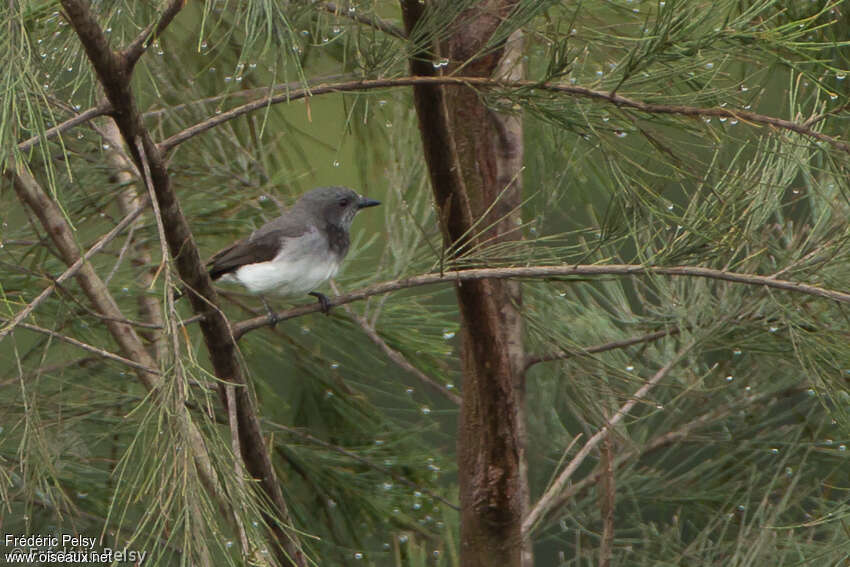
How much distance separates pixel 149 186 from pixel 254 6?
19 cm


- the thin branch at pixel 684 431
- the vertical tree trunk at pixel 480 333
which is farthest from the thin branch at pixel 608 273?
the thin branch at pixel 684 431

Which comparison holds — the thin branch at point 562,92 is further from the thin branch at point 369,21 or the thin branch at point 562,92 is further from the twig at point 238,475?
the twig at point 238,475

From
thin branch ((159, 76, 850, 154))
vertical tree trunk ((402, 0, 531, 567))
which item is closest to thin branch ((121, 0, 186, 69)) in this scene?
thin branch ((159, 76, 850, 154))

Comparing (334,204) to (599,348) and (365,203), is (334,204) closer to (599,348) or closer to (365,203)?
(365,203)

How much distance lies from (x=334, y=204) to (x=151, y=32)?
1247 millimetres

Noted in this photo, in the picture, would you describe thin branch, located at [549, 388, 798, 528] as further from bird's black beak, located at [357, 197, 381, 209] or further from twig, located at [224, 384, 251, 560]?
twig, located at [224, 384, 251, 560]

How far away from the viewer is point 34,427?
1076 mm

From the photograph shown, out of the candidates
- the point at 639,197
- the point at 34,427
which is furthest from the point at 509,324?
the point at 34,427

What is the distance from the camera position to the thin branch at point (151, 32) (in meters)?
0.91

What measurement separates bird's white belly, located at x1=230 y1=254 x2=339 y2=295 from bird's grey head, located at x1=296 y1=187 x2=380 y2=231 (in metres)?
0.13

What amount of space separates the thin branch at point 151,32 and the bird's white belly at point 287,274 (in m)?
1.05

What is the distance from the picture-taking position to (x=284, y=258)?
6.55 ft

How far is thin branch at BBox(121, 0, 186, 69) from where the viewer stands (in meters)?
0.91

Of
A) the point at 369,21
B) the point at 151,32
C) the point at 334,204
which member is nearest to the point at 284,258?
the point at 334,204
